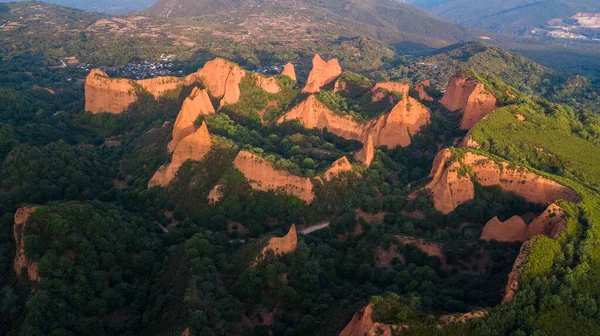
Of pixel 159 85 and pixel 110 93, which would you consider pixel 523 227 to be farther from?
pixel 110 93

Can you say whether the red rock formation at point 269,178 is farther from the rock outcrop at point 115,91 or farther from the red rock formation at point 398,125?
the rock outcrop at point 115,91

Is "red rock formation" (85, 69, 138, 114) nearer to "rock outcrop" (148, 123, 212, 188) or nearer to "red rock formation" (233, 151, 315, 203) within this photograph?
"rock outcrop" (148, 123, 212, 188)

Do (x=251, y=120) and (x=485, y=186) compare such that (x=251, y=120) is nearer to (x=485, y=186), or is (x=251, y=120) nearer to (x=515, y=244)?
(x=485, y=186)

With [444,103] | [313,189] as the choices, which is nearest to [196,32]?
[444,103]

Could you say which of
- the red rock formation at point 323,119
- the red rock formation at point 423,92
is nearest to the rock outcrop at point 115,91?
the red rock formation at point 323,119

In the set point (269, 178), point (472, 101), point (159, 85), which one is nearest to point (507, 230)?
point (269, 178)

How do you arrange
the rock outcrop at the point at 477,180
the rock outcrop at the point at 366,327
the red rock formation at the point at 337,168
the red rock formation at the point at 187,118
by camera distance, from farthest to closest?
the red rock formation at the point at 187,118, the red rock formation at the point at 337,168, the rock outcrop at the point at 477,180, the rock outcrop at the point at 366,327
